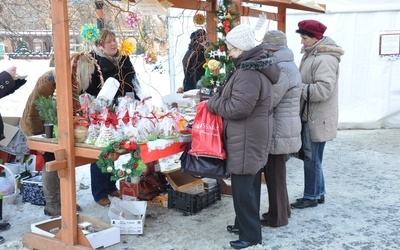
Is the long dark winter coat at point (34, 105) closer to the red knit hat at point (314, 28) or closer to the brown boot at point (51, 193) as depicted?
the brown boot at point (51, 193)

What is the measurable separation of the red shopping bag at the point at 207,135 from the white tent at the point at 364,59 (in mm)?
5238

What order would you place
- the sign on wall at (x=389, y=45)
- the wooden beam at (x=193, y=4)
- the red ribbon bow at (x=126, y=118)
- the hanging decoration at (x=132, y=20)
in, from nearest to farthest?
the red ribbon bow at (x=126, y=118) < the hanging decoration at (x=132, y=20) < the wooden beam at (x=193, y=4) < the sign on wall at (x=389, y=45)

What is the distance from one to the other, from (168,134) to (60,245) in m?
1.13

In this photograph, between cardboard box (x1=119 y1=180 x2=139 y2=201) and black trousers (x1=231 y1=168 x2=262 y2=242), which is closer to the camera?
black trousers (x1=231 y1=168 x2=262 y2=242)

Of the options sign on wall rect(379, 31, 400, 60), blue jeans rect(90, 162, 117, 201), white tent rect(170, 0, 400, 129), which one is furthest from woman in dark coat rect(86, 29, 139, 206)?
sign on wall rect(379, 31, 400, 60)

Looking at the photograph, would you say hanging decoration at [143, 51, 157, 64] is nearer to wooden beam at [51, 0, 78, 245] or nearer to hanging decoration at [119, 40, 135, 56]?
hanging decoration at [119, 40, 135, 56]

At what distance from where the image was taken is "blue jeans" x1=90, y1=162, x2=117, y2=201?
4.46m

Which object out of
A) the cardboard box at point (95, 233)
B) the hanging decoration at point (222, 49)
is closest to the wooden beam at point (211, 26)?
the hanging decoration at point (222, 49)

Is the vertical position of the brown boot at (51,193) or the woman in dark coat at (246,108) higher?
the woman in dark coat at (246,108)

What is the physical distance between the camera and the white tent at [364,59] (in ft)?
25.9

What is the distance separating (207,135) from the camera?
332cm

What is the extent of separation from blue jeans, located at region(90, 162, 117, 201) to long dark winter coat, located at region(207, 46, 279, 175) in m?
1.66

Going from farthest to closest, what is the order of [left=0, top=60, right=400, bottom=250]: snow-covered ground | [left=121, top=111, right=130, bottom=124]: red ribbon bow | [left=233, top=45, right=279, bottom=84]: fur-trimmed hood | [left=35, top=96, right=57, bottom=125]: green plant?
[left=0, top=60, right=400, bottom=250]: snow-covered ground, [left=35, top=96, right=57, bottom=125]: green plant, [left=121, top=111, right=130, bottom=124]: red ribbon bow, [left=233, top=45, right=279, bottom=84]: fur-trimmed hood

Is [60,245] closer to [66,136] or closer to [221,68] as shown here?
[66,136]
